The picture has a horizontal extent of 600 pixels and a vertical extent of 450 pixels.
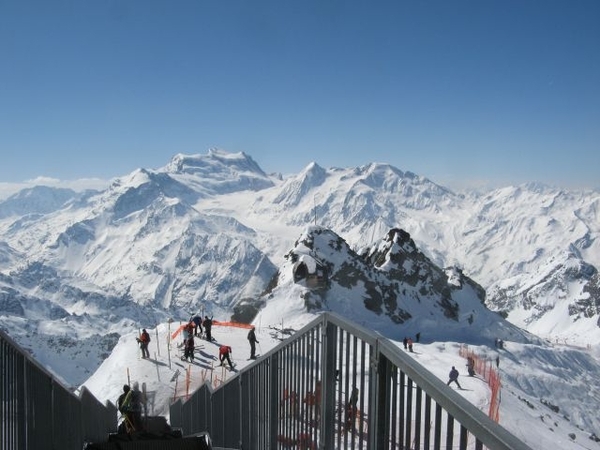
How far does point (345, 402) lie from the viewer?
4.88 metres

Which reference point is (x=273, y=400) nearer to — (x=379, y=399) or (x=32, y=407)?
(x=32, y=407)

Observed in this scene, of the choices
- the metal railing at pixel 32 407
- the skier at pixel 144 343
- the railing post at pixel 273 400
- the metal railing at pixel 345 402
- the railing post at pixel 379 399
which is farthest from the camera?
the skier at pixel 144 343

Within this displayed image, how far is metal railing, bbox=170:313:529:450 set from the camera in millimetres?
2953

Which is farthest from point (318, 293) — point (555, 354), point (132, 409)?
point (132, 409)

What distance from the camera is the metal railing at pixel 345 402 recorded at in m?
2.95

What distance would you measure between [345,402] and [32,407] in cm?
384

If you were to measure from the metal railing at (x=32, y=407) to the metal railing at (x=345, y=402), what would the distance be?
2.47m

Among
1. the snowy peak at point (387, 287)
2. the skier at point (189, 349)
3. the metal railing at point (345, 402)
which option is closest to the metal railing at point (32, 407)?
the metal railing at point (345, 402)

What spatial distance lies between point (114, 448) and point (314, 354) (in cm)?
344

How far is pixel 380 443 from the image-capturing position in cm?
386

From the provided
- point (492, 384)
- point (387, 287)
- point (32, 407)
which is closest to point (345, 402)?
point (32, 407)

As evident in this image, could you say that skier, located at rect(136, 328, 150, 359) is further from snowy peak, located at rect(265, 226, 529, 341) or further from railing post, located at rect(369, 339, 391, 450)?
railing post, located at rect(369, 339, 391, 450)

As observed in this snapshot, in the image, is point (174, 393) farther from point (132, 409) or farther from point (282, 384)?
point (282, 384)

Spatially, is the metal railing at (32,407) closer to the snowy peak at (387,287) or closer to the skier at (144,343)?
the skier at (144,343)
